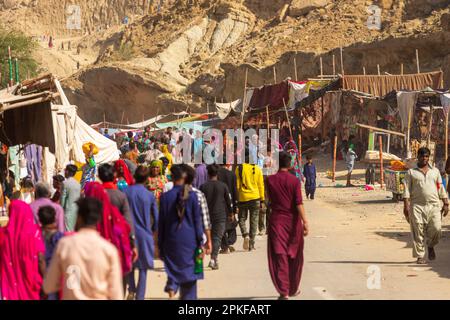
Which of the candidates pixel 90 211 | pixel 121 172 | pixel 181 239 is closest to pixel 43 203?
pixel 181 239

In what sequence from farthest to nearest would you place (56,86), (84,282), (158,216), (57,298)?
(56,86), (158,216), (57,298), (84,282)

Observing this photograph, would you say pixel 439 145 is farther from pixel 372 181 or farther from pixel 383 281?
pixel 383 281

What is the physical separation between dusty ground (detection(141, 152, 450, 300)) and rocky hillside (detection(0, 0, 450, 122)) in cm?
2313

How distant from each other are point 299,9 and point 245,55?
18.5 ft

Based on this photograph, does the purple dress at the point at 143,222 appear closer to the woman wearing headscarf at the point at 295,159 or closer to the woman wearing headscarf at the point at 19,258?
the woman wearing headscarf at the point at 19,258

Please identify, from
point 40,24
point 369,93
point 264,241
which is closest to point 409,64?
point 369,93

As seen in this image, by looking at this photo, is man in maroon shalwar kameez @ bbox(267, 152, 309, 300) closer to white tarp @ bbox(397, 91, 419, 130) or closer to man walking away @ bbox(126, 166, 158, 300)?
man walking away @ bbox(126, 166, 158, 300)

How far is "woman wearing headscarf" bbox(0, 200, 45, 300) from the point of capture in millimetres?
7695

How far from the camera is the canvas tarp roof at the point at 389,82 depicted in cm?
3394

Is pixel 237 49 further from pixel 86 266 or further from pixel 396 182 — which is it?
pixel 86 266

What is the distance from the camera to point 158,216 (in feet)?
30.7

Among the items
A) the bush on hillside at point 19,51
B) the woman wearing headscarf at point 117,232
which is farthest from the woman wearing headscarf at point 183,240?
the bush on hillside at point 19,51

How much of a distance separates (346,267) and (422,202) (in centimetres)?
124

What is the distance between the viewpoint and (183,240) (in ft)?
29.1
